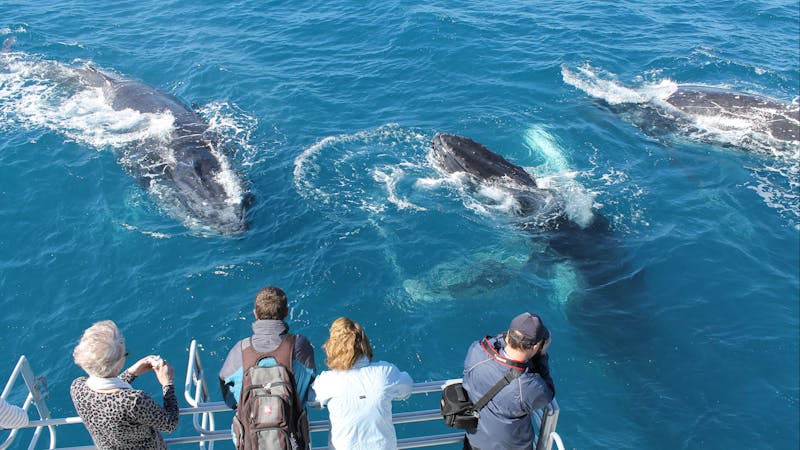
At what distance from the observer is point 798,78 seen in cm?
2720

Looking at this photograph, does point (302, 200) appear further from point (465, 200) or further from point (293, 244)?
point (465, 200)

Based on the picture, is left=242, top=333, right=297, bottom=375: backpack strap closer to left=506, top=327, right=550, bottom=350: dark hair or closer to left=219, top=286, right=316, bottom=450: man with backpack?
left=219, top=286, right=316, bottom=450: man with backpack

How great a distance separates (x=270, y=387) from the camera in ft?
20.6

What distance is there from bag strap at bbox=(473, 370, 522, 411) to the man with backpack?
1.98m

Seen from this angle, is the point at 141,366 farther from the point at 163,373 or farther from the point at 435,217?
the point at 435,217

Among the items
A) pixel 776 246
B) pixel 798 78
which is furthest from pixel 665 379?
pixel 798 78

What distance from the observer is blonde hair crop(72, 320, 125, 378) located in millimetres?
5902

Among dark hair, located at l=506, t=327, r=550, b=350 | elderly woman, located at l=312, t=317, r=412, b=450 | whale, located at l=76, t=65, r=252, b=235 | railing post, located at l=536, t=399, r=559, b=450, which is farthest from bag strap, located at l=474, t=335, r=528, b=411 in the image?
whale, located at l=76, t=65, r=252, b=235

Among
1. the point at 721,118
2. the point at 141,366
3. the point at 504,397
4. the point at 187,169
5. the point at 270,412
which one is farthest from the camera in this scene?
the point at 721,118

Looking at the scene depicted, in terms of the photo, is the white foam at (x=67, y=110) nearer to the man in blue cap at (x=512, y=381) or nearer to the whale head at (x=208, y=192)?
the whale head at (x=208, y=192)

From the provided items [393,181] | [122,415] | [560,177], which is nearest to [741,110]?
[560,177]

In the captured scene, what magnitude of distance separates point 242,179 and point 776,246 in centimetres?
1683

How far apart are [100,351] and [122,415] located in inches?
28.8

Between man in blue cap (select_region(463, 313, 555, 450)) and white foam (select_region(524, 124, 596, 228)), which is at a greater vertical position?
man in blue cap (select_region(463, 313, 555, 450))
